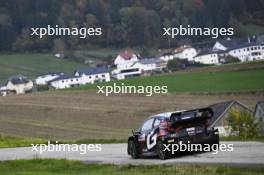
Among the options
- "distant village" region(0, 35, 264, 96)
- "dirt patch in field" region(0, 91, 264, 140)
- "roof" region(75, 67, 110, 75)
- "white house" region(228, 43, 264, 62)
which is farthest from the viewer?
"roof" region(75, 67, 110, 75)

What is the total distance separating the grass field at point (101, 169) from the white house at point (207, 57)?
34.5 m

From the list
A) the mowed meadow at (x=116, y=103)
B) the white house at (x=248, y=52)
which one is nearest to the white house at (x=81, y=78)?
the mowed meadow at (x=116, y=103)

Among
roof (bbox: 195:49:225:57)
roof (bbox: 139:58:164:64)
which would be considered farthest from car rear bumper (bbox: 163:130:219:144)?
roof (bbox: 139:58:164:64)

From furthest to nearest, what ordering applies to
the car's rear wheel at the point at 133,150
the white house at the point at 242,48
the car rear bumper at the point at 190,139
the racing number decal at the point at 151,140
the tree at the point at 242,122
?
the white house at the point at 242,48 < the tree at the point at 242,122 < the car's rear wheel at the point at 133,150 < the racing number decal at the point at 151,140 < the car rear bumper at the point at 190,139

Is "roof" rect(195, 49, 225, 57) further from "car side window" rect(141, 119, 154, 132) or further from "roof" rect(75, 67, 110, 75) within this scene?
"car side window" rect(141, 119, 154, 132)

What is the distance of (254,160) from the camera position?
14875mm

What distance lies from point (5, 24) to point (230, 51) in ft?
90.2

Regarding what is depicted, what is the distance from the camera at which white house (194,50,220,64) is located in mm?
53959

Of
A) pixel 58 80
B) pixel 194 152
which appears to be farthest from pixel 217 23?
pixel 194 152

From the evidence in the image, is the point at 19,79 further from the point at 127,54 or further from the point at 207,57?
the point at 207,57

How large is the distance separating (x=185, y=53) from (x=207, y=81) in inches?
440

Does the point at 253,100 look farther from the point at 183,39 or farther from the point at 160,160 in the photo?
the point at 160,160

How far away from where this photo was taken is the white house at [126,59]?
61406 millimetres

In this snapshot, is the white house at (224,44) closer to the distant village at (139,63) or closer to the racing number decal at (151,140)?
the distant village at (139,63)
